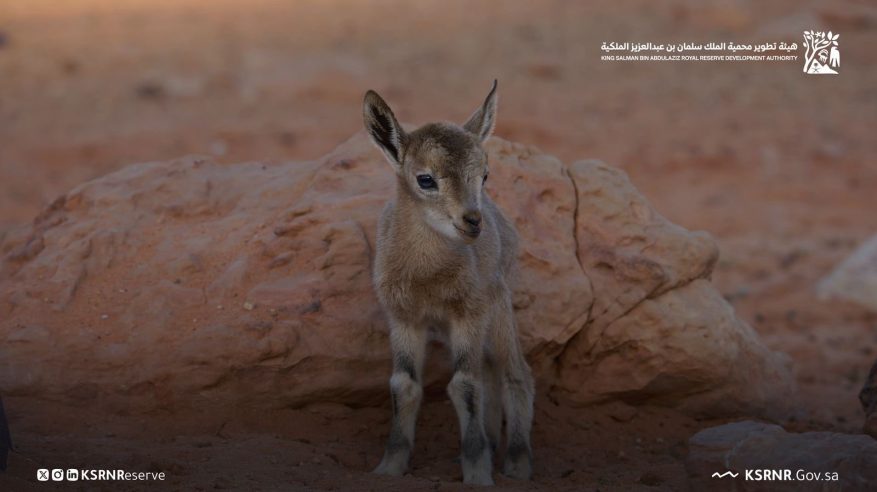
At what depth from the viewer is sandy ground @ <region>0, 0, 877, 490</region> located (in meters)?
13.6

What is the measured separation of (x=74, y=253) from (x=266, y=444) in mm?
1975

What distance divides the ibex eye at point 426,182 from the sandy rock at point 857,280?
715cm

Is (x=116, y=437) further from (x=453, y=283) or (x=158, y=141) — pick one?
(x=158, y=141)

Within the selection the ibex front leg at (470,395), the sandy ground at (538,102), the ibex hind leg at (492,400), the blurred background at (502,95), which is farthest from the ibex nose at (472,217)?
the blurred background at (502,95)

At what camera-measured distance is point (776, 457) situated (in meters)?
5.35

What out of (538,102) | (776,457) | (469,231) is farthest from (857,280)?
(469,231)

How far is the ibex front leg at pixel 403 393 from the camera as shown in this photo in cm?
635

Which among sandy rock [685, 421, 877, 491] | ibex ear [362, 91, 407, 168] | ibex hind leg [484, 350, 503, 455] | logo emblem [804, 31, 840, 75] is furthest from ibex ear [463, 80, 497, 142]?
logo emblem [804, 31, 840, 75]

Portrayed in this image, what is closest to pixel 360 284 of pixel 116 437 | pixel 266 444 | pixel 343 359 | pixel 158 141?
pixel 343 359

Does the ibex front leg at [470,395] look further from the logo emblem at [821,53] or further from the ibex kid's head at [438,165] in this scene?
the logo emblem at [821,53]

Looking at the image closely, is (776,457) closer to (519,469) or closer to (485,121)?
(519,469)

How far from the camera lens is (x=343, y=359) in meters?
6.83

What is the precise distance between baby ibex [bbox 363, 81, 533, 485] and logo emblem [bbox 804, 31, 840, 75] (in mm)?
12849

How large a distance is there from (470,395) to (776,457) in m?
1.81
